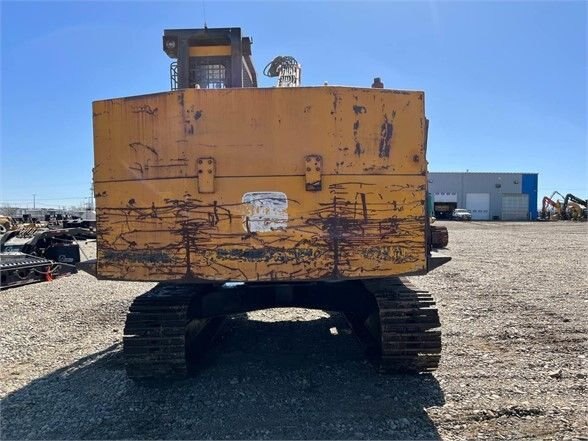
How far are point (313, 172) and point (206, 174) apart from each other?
88cm

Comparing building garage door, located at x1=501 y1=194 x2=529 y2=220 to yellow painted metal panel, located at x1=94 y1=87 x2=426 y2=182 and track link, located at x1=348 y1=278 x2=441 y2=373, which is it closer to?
track link, located at x1=348 y1=278 x2=441 y2=373

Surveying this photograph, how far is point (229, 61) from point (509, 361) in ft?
15.4

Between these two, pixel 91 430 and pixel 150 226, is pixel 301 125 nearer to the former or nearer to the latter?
pixel 150 226

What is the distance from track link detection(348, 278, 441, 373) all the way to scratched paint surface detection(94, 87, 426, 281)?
0.65 meters

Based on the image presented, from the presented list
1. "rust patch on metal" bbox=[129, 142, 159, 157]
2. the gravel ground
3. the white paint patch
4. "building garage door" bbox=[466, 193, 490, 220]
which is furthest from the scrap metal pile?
"building garage door" bbox=[466, 193, 490, 220]

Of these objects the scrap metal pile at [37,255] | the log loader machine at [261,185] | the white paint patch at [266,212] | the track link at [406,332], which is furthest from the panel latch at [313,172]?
the scrap metal pile at [37,255]

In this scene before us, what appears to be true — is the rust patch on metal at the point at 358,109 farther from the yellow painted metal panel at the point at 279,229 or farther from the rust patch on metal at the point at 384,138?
the yellow painted metal panel at the point at 279,229

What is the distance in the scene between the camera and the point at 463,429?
11.9ft

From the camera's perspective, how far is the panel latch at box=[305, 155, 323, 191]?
3.96 meters

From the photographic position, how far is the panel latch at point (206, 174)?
398cm

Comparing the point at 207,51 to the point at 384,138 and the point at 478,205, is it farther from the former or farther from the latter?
the point at 478,205

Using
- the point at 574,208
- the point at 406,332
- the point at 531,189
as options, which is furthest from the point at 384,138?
the point at 531,189

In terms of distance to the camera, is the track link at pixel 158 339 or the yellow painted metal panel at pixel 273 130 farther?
the track link at pixel 158 339

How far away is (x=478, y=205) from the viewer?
6556cm
